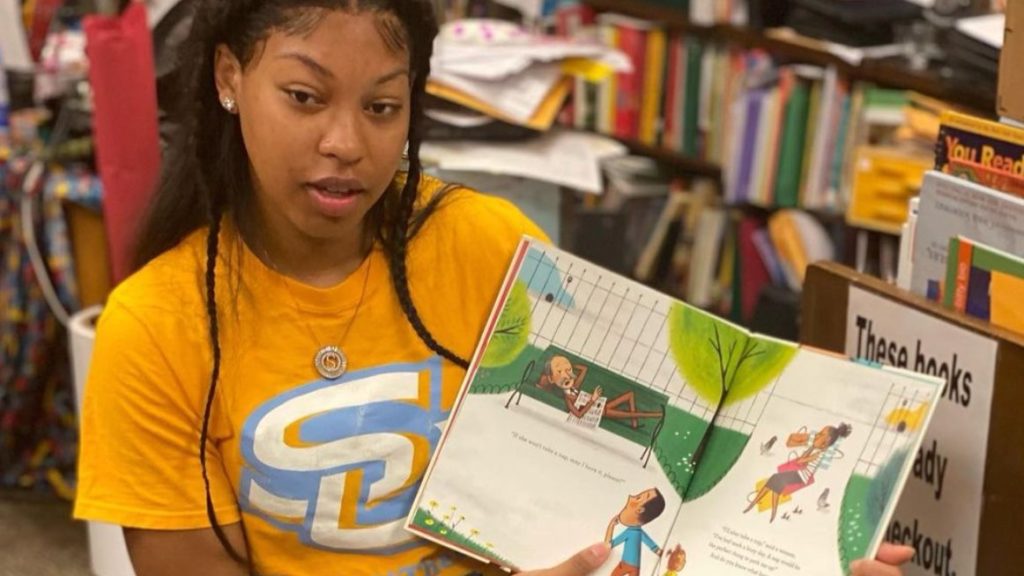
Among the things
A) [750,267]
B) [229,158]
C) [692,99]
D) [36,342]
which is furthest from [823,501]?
[692,99]

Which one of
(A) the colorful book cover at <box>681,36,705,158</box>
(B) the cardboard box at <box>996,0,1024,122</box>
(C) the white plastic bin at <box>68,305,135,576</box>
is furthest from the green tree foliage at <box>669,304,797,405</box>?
(A) the colorful book cover at <box>681,36,705,158</box>

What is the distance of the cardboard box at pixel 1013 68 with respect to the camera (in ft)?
4.02

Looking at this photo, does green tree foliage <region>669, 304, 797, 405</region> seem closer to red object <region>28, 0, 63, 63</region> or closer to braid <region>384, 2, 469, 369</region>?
braid <region>384, 2, 469, 369</region>

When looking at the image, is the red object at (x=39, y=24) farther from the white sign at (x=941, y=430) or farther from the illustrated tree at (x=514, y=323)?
the white sign at (x=941, y=430)

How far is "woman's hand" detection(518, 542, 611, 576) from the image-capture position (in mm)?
1160

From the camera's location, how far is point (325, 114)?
1.09m

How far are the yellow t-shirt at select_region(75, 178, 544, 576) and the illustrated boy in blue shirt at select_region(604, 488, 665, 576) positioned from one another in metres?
0.17

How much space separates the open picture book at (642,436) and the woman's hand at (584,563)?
11 millimetres

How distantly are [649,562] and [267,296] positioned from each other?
1.40ft

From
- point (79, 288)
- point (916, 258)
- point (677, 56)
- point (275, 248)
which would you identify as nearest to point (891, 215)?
point (677, 56)

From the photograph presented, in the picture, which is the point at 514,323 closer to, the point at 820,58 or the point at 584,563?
the point at 584,563

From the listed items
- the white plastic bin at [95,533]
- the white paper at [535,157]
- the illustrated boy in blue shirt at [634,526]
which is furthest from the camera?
the white plastic bin at [95,533]

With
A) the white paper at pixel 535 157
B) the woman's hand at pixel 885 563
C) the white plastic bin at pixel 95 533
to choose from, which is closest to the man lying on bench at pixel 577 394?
the woman's hand at pixel 885 563

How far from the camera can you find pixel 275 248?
122cm
